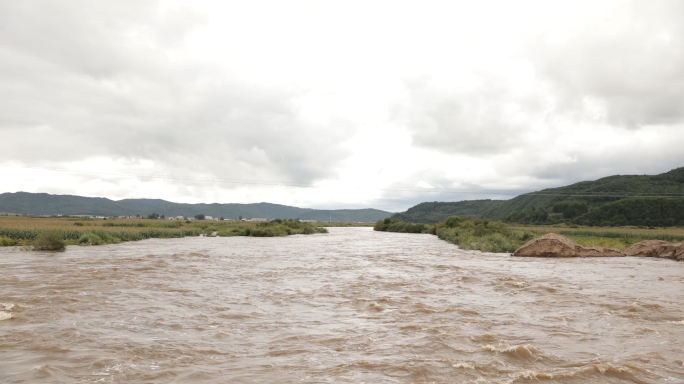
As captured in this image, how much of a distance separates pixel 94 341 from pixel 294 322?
167 inches

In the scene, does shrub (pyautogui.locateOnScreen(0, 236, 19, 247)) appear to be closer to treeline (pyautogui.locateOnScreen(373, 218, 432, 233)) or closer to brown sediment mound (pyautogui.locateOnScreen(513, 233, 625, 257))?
brown sediment mound (pyautogui.locateOnScreen(513, 233, 625, 257))

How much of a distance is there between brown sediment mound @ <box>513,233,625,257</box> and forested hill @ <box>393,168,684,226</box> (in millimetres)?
54221

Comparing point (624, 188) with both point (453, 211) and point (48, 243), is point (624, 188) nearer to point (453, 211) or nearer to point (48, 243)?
point (453, 211)

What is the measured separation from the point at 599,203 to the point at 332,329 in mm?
123151

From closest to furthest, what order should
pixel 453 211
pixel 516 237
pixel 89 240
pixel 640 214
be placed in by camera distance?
1. pixel 89 240
2. pixel 516 237
3. pixel 640 214
4. pixel 453 211

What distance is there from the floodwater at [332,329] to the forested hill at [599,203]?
242 feet

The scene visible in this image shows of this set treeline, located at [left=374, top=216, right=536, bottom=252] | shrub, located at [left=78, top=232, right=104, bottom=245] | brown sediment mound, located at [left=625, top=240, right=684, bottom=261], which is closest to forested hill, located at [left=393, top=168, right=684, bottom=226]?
treeline, located at [left=374, top=216, right=536, bottom=252]

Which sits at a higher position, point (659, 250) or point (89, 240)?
point (89, 240)

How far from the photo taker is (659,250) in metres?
32.4

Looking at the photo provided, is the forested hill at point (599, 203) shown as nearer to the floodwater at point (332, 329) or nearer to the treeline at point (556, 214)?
the treeline at point (556, 214)

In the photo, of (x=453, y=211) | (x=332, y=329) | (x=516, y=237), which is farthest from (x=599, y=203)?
(x=332, y=329)

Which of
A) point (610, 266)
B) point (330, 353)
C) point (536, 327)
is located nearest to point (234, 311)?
point (330, 353)

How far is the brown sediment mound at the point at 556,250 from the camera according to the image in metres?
32.6

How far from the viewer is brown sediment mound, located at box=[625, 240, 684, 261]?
30375 millimetres
